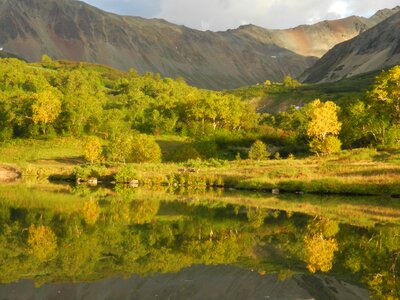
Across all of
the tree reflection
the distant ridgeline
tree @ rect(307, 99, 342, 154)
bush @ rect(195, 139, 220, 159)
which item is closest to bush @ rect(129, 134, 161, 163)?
bush @ rect(195, 139, 220, 159)

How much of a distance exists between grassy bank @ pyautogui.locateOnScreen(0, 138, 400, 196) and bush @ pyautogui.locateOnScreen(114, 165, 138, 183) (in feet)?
2.99

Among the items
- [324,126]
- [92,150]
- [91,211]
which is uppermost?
[324,126]

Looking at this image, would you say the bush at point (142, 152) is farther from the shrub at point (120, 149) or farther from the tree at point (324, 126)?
the tree at point (324, 126)

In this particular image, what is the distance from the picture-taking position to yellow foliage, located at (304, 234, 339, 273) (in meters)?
21.6

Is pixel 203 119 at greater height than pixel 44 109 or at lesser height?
lesser

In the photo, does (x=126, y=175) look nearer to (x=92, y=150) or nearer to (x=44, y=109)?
(x=92, y=150)

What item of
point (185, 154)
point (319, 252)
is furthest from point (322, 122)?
point (319, 252)

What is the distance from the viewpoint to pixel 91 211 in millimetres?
37844

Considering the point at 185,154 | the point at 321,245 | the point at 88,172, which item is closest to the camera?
the point at 321,245

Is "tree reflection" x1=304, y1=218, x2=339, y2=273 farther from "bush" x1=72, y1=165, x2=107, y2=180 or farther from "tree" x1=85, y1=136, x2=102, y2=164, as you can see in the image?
"tree" x1=85, y1=136, x2=102, y2=164

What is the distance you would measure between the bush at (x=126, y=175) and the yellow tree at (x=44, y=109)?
1890 inches

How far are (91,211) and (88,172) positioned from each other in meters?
35.8

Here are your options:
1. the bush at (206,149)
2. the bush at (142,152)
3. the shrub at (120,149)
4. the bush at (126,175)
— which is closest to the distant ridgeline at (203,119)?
the bush at (206,149)

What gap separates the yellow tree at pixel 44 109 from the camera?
112m
